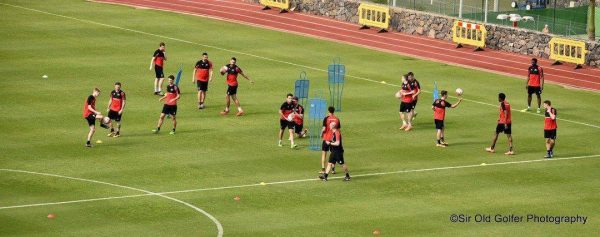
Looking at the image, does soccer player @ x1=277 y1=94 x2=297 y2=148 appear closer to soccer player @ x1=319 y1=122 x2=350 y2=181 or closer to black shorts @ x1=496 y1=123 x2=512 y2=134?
soccer player @ x1=319 y1=122 x2=350 y2=181

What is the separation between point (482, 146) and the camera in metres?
44.8

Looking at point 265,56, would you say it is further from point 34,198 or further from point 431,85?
point 34,198

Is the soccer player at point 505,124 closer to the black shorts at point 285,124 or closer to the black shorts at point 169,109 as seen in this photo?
the black shorts at point 285,124

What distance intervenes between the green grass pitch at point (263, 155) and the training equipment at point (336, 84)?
1.26 ft

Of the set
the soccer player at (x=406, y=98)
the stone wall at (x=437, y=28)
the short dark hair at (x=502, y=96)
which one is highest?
the stone wall at (x=437, y=28)

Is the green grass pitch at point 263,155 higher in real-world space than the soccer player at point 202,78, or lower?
lower

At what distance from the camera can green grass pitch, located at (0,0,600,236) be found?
35.8 m

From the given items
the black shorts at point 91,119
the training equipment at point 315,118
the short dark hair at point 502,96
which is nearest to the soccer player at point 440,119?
the short dark hair at point 502,96

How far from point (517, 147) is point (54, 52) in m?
23.4

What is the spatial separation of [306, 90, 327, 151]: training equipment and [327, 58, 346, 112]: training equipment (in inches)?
150

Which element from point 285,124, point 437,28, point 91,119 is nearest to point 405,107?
point 285,124

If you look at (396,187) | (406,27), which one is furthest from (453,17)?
(396,187)

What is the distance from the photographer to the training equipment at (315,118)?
4347cm

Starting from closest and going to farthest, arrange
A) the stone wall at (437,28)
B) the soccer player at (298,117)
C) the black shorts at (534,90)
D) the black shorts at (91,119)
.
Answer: the black shorts at (91,119) → the soccer player at (298,117) → the black shorts at (534,90) → the stone wall at (437,28)
